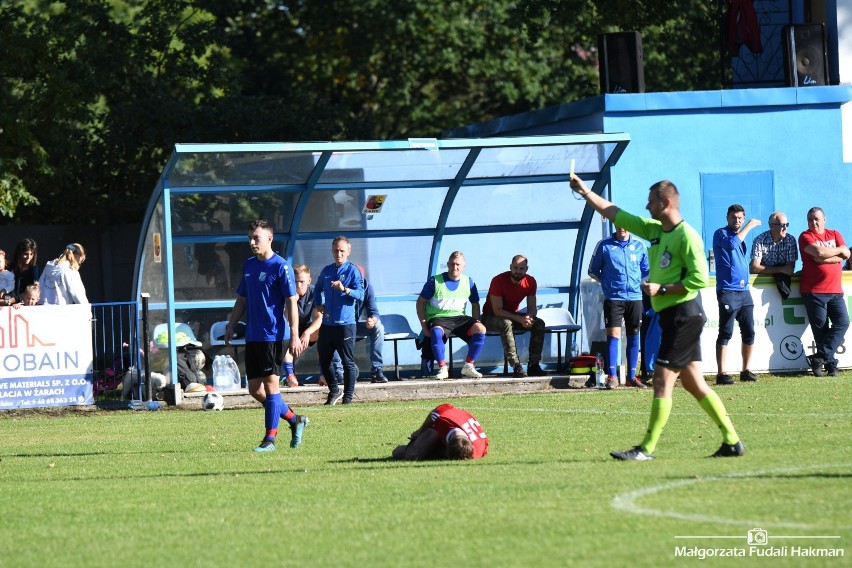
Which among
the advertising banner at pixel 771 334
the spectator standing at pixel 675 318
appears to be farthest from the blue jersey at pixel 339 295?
the spectator standing at pixel 675 318

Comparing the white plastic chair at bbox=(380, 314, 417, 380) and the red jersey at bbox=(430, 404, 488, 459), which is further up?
the white plastic chair at bbox=(380, 314, 417, 380)

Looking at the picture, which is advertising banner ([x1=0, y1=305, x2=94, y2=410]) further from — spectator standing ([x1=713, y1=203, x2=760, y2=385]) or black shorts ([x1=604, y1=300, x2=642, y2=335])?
spectator standing ([x1=713, y1=203, x2=760, y2=385])

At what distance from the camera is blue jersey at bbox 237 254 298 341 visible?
35.7 feet

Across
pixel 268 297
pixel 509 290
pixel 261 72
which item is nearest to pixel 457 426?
pixel 268 297

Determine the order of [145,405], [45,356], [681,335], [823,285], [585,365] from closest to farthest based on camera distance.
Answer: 1. [681,335]
2. [45,356]
3. [145,405]
4. [585,365]
5. [823,285]

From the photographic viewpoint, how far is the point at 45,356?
1580 centimetres

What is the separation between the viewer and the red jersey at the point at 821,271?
1698 centimetres

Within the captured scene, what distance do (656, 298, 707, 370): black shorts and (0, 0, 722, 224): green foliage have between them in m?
17.0

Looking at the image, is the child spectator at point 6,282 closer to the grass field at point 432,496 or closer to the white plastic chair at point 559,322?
the grass field at point 432,496

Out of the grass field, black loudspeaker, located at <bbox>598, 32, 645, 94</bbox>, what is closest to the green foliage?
black loudspeaker, located at <bbox>598, 32, 645, 94</bbox>

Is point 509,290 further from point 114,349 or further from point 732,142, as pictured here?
point 114,349

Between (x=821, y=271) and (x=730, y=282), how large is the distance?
150cm

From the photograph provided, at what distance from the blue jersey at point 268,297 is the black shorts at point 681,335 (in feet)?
10.6

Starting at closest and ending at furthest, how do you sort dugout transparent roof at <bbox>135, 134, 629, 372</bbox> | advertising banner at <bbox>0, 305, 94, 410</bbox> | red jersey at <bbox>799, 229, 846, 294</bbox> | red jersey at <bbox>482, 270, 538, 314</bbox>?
advertising banner at <bbox>0, 305, 94, 410</bbox>, dugout transparent roof at <bbox>135, 134, 629, 372</bbox>, red jersey at <bbox>799, 229, 846, 294</bbox>, red jersey at <bbox>482, 270, 538, 314</bbox>
